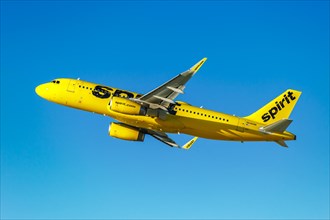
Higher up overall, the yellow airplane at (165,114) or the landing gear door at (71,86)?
the landing gear door at (71,86)

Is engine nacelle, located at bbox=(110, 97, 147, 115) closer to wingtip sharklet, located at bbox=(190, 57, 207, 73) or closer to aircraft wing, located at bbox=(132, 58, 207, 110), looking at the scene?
aircraft wing, located at bbox=(132, 58, 207, 110)

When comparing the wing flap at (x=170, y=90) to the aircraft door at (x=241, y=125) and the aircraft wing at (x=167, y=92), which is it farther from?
the aircraft door at (x=241, y=125)

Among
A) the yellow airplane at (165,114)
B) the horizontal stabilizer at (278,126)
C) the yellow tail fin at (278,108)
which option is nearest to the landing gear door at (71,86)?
the yellow airplane at (165,114)

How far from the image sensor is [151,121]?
74.1 meters

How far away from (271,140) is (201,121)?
32.2 ft

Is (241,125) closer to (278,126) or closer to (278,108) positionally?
(278,126)

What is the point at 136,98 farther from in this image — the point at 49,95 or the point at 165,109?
the point at 49,95

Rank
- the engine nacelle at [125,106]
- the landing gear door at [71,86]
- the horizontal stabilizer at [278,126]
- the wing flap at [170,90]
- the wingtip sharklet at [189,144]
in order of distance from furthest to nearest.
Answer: the wingtip sharklet at [189,144] < the landing gear door at [71,86] < the engine nacelle at [125,106] < the horizontal stabilizer at [278,126] < the wing flap at [170,90]

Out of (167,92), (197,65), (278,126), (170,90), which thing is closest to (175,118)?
(167,92)

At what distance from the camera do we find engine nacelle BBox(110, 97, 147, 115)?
72062 mm

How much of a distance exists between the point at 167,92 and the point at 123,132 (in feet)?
35.4

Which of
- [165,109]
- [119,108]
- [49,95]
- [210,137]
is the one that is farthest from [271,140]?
[49,95]

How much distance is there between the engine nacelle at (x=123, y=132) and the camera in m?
77.9

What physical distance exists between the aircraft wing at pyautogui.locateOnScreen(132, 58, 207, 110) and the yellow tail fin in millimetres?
13096
